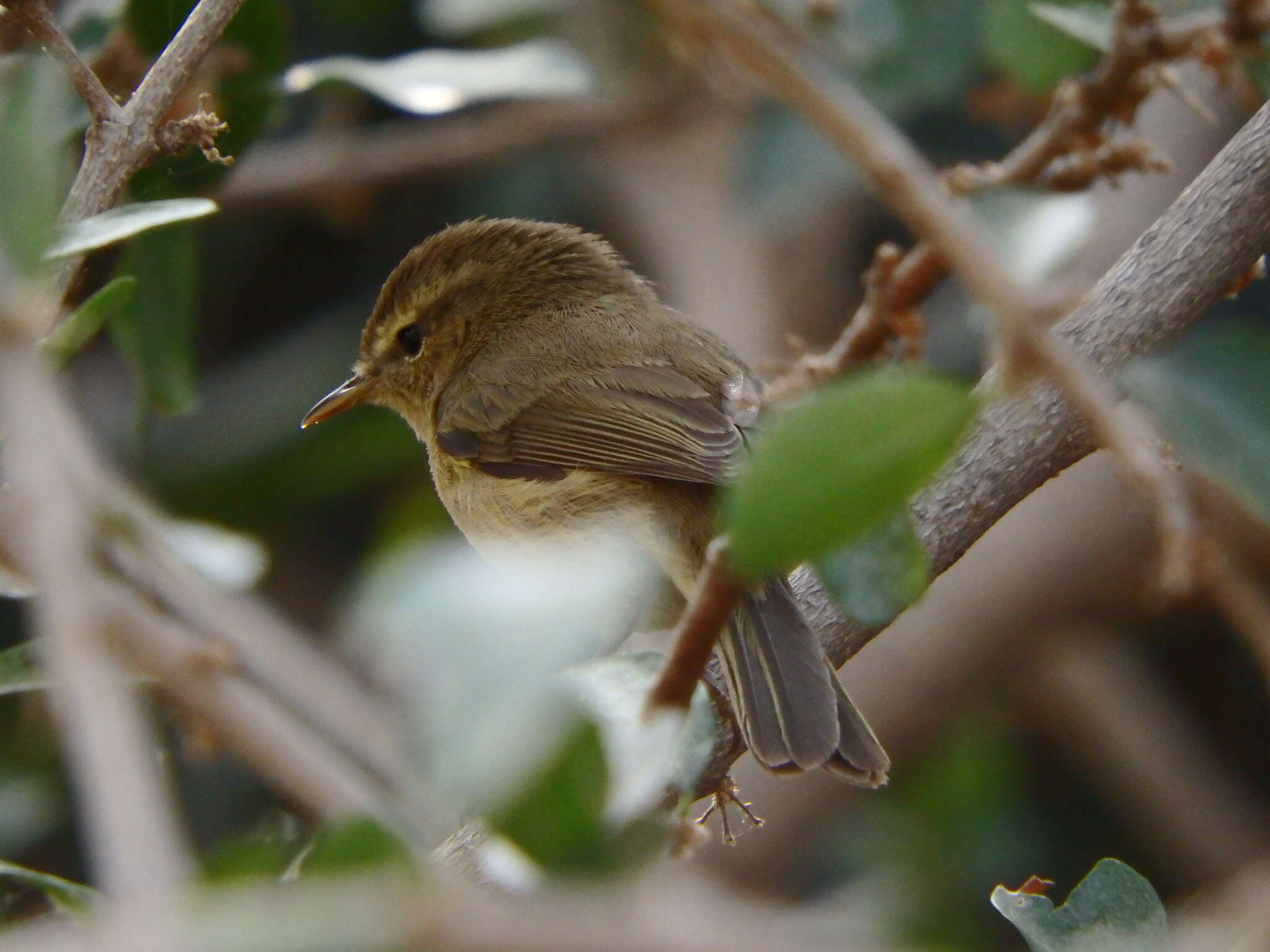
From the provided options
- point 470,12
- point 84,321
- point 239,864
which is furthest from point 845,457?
point 470,12

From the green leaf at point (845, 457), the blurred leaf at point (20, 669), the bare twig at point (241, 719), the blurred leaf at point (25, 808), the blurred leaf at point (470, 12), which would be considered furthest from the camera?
the blurred leaf at point (470, 12)

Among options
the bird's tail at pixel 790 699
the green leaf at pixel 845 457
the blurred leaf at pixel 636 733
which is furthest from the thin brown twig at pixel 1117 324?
the green leaf at pixel 845 457

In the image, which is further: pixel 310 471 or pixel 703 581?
pixel 310 471

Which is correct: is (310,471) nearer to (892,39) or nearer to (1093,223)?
(892,39)

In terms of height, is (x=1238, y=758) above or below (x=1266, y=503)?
below

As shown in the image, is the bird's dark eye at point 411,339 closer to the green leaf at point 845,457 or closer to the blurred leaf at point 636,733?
the blurred leaf at point 636,733

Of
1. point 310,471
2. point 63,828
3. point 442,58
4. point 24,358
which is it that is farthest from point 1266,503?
point 310,471
